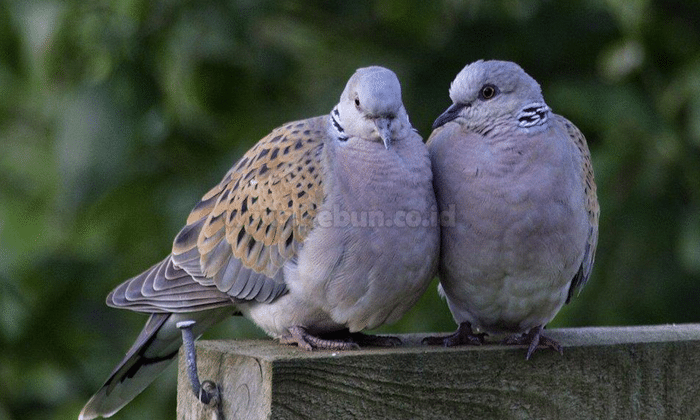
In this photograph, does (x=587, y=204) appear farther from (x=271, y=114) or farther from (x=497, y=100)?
(x=271, y=114)

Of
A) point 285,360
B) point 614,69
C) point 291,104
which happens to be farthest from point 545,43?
point 285,360

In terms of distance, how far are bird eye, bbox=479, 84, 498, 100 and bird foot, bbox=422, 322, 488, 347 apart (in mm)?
609

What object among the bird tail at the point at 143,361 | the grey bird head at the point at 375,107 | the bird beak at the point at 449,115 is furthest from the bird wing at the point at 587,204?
the bird tail at the point at 143,361

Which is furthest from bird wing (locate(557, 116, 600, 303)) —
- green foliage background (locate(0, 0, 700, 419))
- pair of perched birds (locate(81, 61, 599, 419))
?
green foliage background (locate(0, 0, 700, 419))

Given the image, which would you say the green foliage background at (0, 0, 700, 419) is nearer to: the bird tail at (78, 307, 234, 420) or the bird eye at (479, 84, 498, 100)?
the bird tail at (78, 307, 234, 420)

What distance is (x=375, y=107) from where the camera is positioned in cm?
243

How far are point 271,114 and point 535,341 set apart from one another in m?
2.20

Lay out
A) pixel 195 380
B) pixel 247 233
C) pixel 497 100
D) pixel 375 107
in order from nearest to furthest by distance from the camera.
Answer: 1. pixel 195 380
2. pixel 375 107
3. pixel 497 100
4. pixel 247 233

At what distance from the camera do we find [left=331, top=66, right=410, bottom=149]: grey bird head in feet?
8.01

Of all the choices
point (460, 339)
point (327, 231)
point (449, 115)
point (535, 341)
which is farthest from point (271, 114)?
point (535, 341)

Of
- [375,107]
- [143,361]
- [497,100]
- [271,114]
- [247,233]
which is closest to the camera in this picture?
[375,107]

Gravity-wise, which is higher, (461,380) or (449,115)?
(449,115)

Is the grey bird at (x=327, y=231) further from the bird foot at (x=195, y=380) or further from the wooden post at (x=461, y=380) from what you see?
the bird foot at (x=195, y=380)

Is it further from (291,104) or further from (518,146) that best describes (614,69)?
(518,146)
